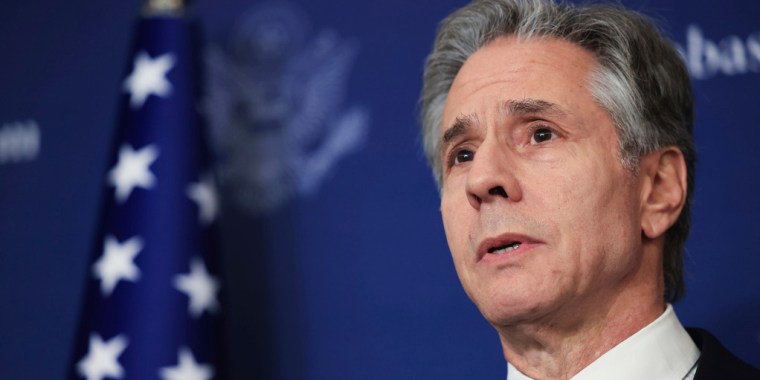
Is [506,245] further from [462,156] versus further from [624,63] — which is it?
[624,63]

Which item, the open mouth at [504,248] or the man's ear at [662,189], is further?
the man's ear at [662,189]

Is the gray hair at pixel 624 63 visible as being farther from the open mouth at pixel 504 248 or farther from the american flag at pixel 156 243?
the american flag at pixel 156 243

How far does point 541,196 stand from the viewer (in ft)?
5.24

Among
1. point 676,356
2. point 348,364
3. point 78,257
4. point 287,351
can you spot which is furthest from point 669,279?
point 78,257

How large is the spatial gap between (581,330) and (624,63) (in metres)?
0.48

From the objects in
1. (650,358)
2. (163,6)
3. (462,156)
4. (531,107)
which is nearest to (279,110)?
(163,6)

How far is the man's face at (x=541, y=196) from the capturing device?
5.20ft

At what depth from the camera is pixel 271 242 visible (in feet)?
8.56

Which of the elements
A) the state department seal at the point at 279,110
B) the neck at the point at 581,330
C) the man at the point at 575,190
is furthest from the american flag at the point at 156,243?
the neck at the point at 581,330

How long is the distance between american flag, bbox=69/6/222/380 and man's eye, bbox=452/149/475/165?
2.55 ft

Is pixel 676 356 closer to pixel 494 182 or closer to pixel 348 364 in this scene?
pixel 494 182

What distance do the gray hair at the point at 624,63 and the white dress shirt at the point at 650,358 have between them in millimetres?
201

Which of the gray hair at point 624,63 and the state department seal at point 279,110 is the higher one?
the state department seal at point 279,110

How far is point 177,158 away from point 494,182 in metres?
1.03
